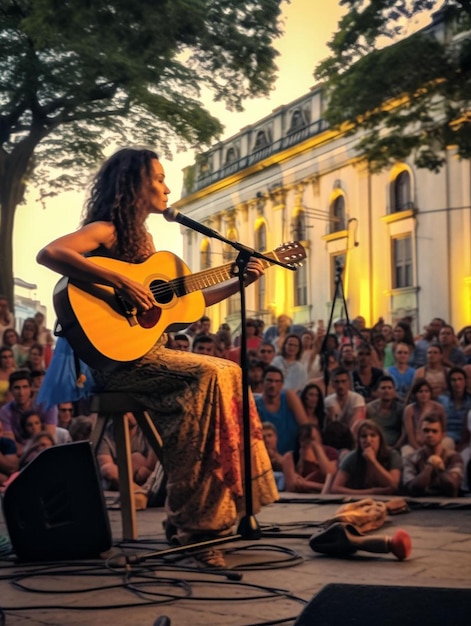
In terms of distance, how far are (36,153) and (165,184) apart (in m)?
5.75

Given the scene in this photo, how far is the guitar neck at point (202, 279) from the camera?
144 inches

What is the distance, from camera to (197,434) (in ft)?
11.5

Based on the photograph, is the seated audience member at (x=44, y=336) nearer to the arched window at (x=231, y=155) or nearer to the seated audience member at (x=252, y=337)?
the seated audience member at (x=252, y=337)

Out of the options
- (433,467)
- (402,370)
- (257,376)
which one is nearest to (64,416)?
(257,376)

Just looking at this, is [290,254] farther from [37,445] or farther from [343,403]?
[343,403]

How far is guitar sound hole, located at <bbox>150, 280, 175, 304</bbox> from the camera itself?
360 centimetres

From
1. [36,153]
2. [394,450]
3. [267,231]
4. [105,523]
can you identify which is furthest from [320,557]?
[267,231]

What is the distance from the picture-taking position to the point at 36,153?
9141 mm

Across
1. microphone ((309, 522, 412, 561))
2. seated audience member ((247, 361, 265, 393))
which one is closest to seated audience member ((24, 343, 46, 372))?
seated audience member ((247, 361, 265, 393))

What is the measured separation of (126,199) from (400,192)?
56.8ft

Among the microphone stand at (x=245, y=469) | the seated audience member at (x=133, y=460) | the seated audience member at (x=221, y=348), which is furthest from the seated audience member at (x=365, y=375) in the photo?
the microphone stand at (x=245, y=469)

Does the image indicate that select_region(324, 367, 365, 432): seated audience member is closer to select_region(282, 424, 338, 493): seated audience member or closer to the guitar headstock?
select_region(282, 424, 338, 493): seated audience member

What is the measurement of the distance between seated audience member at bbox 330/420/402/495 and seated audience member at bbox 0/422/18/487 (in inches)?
84.3

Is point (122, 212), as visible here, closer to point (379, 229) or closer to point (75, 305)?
point (75, 305)
